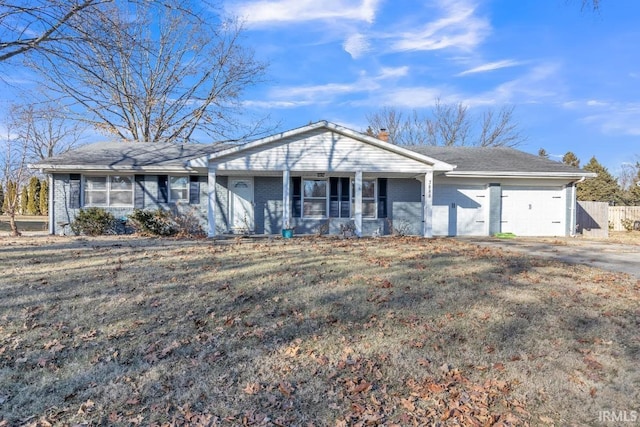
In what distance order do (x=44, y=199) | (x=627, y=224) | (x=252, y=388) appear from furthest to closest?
(x=44, y=199), (x=627, y=224), (x=252, y=388)

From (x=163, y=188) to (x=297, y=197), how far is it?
211 inches

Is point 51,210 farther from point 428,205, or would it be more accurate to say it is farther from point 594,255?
point 594,255

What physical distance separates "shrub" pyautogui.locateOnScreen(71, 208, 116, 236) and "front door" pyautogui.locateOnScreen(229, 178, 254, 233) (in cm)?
458

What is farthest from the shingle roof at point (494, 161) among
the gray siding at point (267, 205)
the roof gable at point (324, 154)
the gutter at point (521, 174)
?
the gray siding at point (267, 205)

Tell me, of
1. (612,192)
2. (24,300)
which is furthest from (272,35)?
(612,192)

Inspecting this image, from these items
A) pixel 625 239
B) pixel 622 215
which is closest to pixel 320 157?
pixel 625 239

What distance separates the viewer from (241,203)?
15336 millimetres

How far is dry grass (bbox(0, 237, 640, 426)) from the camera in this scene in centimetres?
299

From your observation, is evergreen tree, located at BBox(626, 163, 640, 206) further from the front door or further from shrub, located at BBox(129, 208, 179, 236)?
shrub, located at BBox(129, 208, 179, 236)

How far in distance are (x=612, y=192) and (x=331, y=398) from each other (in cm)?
3564

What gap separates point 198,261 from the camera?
7.77 m

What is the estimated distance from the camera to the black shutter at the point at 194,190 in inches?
589

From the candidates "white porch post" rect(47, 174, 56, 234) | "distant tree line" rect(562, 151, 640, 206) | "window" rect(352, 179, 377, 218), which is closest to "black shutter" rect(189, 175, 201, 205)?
"white porch post" rect(47, 174, 56, 234)

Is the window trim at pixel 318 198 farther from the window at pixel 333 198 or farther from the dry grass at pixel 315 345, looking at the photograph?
the dry grass at pixel 315 345
